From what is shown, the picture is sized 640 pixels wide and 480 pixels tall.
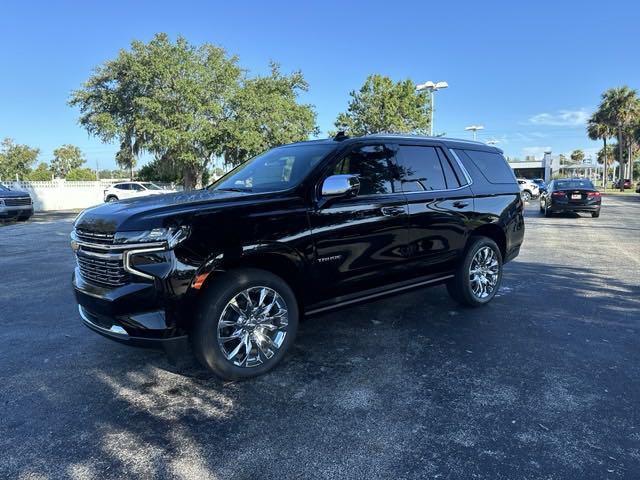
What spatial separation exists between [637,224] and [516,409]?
1532 centimetres

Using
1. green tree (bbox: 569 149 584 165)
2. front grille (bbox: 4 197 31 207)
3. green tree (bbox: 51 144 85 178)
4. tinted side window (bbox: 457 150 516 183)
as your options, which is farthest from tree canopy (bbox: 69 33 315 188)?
green tree (bbox: 569 149 584 165)

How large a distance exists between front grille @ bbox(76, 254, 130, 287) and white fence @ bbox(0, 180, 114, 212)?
27.5 meters

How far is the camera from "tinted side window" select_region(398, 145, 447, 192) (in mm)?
4613

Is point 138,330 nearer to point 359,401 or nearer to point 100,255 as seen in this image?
point 100,255

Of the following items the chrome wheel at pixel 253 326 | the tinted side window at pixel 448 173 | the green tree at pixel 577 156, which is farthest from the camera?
the green tree at pixel 577 156

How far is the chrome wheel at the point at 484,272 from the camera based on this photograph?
5.43 m

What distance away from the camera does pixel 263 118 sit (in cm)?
3212

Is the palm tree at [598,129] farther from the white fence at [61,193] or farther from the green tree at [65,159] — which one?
the green tree at [65,159]

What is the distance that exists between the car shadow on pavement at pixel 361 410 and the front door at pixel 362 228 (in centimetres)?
70

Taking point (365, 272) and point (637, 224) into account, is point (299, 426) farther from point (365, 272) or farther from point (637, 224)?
point (637, 224)

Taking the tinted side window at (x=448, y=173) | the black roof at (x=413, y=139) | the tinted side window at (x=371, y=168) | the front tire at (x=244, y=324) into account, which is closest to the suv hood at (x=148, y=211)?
the front tire at (x=244, y=324)

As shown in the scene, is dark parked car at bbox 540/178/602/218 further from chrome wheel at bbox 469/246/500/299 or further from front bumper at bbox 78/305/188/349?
front bumper at bbox 78/305/188/349

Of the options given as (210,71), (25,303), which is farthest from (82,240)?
(210,71)

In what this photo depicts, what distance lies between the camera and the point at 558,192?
17.7 metres
